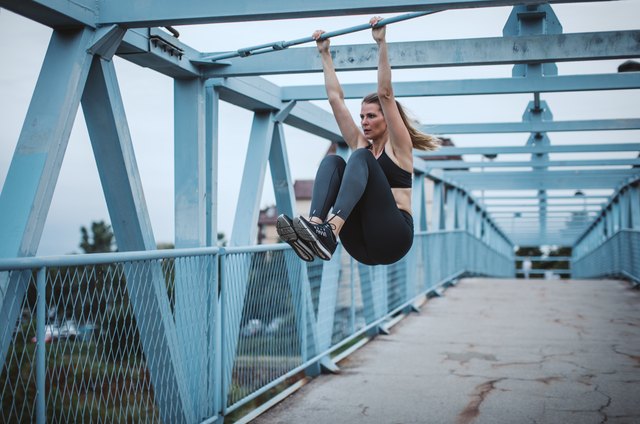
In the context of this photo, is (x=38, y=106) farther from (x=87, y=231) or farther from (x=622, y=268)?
(x=87, y=231)

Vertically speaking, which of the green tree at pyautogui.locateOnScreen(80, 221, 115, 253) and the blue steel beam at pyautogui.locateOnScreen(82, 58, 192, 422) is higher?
the green tree at pyautogui.locateOnScreen(80, 221, 115, 253)

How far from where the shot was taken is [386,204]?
4.08 m

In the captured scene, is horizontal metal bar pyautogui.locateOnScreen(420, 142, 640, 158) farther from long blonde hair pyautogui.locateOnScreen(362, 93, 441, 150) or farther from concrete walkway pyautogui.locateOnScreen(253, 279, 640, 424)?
long blonde hair pyautogui.locateOnScreen(362, 93, 441, 150)

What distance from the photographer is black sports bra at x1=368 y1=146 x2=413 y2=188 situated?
430 centimetres

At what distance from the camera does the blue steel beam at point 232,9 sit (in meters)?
3.93

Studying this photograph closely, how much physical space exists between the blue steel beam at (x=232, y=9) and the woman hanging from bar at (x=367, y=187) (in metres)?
0.16

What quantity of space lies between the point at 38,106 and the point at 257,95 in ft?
8.55

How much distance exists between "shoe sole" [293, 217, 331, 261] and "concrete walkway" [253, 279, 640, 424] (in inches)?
62.9

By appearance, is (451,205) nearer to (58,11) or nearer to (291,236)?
(291,236)

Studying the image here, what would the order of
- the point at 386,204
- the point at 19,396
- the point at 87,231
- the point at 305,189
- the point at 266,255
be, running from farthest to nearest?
the point at 87,231 → the point at 305,189 → the point at 266,255 → the point at 386,204 → the point at 19,396

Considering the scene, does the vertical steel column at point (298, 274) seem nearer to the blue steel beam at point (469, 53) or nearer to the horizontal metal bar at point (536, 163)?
the blue steel beam at point (469, 53)

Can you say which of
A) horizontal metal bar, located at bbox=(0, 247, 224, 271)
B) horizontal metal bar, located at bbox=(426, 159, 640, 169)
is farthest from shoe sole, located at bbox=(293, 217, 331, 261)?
horizontal metal bar, located at bbox=(426, 159, 640, 169)

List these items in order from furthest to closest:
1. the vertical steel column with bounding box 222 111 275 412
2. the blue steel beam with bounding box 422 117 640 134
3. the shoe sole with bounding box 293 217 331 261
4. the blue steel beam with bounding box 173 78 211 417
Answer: the blue steel beam with bounding box 422 117 640 134 → the vertical steel column with bounding box 222 111 275 412 → the blue steel beam with bounding box 173 78 211 417 → the shoe sole with bounding box 293 217 331 261

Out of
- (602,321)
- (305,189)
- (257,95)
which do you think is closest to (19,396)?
(257,95)
